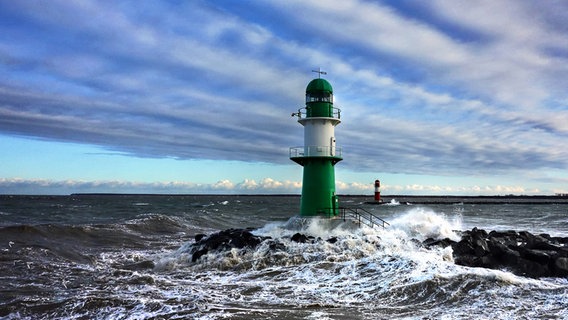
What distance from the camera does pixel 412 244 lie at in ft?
47.4

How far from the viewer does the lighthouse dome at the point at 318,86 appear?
17266 millimetres

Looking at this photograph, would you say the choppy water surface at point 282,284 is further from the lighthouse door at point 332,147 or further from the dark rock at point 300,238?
the lighthouse door at point 332,147

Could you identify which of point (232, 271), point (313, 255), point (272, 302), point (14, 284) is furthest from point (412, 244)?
point (14, 284)

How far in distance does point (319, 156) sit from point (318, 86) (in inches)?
106

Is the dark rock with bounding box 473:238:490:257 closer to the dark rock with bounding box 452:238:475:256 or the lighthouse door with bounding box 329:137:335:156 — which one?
the dark rock with bounding box 452:238:475:256

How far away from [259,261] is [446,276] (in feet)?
17.1

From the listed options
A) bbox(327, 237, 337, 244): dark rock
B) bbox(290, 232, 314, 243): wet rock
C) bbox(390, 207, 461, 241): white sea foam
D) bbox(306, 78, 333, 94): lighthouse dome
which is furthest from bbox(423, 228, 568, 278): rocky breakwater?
bbox(306, 78, 333, 94): lighthouse dome

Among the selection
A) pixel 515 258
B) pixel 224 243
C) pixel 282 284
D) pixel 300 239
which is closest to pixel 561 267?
pixel 515 258

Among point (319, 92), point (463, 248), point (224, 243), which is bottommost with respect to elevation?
point (224, 243)

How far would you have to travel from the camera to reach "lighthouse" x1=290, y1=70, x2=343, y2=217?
1697 centimetres

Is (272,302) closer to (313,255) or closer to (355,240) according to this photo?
(313,255)

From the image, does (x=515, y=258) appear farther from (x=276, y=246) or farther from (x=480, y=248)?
(x=276, y=246)

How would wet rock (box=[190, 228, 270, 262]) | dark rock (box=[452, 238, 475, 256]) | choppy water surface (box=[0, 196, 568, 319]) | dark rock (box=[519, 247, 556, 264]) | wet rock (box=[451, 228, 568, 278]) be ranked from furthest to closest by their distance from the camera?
wet rock (box=[190, 228, 270, 262]), dark rock (box=[452, 238, 475, 256]), dark rock (box=[519, 247, 556, 264]), wet rock (box=[451, 228, 568, 278]), choppy water surface (box=[0, 196, 568, 319])

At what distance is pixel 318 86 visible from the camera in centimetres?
1734
